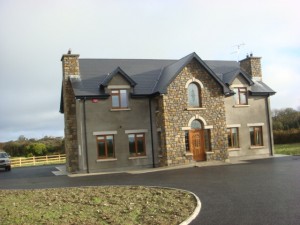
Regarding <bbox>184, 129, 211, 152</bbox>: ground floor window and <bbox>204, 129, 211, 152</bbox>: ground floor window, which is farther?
<bbox>204, 129, 211, 152</bbox>: ground floor window

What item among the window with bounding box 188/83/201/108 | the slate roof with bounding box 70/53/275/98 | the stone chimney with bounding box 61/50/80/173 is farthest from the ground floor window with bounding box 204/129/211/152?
the stone chimney with bounding box 61/50/80/173

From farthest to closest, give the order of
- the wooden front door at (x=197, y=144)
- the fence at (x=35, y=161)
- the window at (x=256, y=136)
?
the fence at (x=35, y=161) → the window at (x=256, y=136) → the wooden front door at (x=197, y=144)

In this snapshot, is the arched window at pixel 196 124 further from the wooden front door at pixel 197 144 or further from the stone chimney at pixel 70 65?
the stone chimney at pixel 70 65

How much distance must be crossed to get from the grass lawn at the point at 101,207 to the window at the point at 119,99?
12.3 metres

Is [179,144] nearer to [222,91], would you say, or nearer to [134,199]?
Answer: [222,91]

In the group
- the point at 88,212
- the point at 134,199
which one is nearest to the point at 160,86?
the point at 134,199

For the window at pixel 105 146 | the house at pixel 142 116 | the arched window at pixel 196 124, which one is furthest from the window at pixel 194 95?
the window at pixel 105 146

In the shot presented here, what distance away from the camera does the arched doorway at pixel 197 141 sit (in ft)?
83.8

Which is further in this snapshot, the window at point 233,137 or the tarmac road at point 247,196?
the window at point 233,137

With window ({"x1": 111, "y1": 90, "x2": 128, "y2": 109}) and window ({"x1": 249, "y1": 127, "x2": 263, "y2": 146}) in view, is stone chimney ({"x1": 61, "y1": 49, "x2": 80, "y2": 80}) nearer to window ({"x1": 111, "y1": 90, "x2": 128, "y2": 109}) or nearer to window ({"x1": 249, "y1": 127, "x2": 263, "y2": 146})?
window ({"x1": 111, "y1": 90, "x2": 128, "y2": 109})

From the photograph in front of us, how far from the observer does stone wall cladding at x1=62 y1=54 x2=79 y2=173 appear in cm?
2519

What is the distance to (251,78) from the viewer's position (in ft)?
99.9

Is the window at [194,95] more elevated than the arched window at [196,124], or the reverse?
the window at [194,95]

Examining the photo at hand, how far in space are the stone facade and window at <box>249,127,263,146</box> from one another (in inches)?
176
